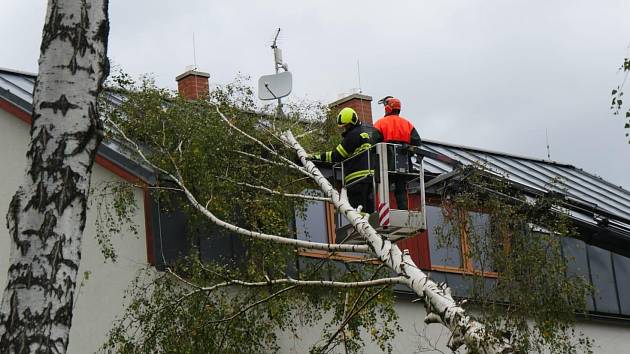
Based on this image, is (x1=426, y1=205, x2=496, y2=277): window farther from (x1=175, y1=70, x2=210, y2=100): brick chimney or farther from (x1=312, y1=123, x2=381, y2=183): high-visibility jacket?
(x1=175, y1=70, x2=210, y2=100): brick chimney

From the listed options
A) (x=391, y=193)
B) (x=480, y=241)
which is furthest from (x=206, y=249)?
(x=480, y=241)

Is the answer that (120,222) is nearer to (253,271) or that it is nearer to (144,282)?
(144,282)

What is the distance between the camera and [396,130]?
16469 mm

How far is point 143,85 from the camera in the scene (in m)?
17.7

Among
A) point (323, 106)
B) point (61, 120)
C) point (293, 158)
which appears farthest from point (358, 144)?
point (61, 120)

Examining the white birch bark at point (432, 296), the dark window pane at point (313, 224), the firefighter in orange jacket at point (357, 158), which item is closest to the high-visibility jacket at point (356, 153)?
the firefighter in orange jacket at point (357, 158)

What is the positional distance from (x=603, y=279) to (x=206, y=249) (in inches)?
353

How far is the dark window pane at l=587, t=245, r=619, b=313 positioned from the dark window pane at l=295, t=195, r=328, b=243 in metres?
6.18

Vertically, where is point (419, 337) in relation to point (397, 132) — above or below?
below

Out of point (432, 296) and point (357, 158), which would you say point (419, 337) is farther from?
point (432, 296)

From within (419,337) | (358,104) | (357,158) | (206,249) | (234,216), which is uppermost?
(358,104)

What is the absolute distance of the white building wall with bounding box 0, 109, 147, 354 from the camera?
1708cm

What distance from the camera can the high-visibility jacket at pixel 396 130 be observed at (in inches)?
646

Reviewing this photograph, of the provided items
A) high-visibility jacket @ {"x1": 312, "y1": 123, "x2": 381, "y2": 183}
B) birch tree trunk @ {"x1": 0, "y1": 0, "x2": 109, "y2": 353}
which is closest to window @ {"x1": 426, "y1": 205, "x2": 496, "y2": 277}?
high-visibility jacket @ {"x1": 312, "y1": 123, "x2": 381, "y2": 183}
